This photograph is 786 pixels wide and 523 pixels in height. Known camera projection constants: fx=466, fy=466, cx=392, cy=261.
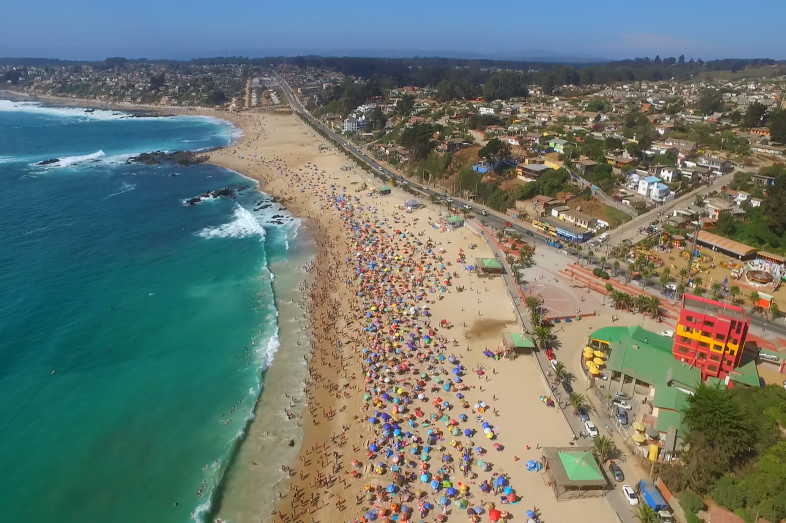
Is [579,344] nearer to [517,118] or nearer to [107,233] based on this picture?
[107,233]

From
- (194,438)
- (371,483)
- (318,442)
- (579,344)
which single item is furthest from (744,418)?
(194,438)

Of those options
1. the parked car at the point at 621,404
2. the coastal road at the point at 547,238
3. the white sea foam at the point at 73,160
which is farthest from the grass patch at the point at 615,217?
the white sea foam at the point at 73,160

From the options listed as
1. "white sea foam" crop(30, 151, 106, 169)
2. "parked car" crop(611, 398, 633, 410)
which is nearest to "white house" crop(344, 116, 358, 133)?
"white sea foam" crop(30, 151, 106, 169)

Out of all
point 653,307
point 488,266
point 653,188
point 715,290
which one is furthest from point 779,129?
point 488,266

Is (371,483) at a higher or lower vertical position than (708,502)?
lower

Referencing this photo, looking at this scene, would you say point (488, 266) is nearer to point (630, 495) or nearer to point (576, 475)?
point (576, 475)

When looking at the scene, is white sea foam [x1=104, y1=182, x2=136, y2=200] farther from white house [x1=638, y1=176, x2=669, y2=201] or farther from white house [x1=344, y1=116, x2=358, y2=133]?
white house [x1=638, y1=176, x2=669, y2=201]
